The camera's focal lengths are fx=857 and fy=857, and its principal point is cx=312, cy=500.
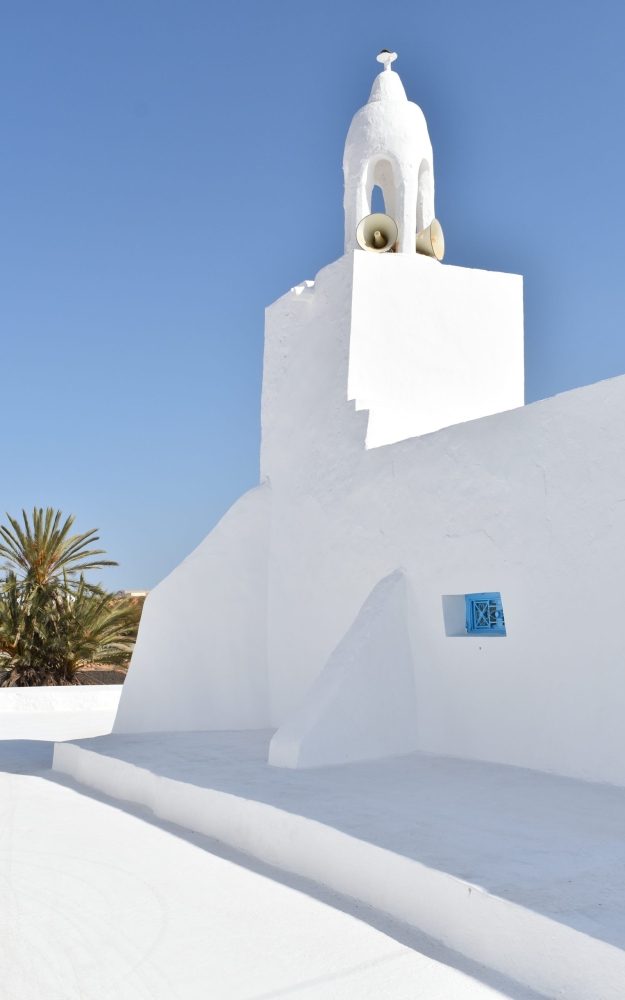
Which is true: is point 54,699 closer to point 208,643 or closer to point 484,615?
point 208,643

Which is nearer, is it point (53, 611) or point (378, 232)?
point (378, 232)

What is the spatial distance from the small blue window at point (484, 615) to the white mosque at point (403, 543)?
1 centimetres

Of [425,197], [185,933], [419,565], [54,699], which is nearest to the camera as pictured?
[185,933]

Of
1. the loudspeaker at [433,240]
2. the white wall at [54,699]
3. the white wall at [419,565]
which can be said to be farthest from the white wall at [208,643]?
the white wall at [54,699]

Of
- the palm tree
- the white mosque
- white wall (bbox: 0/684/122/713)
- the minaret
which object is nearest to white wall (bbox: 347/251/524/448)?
the white mosque

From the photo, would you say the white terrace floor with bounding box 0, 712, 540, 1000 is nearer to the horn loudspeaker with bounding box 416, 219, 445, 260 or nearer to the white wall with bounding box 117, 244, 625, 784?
the white wall with bounding box 117, 244, 625, 784

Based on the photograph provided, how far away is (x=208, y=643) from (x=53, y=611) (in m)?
8.87

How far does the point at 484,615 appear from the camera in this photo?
653cm

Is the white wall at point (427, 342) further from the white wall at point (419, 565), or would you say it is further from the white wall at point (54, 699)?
the white wall at point (54, 699)

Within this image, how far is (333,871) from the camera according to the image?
3.95 metres

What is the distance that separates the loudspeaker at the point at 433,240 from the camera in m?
9.43

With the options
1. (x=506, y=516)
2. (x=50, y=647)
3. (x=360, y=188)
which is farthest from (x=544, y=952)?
(x=50, y=647)

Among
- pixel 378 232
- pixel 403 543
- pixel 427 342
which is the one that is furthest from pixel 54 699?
pixel 378 232

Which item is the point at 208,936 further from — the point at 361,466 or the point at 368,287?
the point at 368,287
